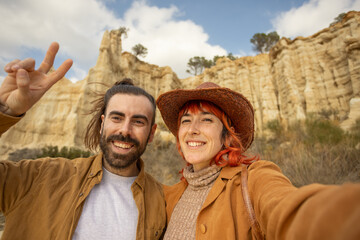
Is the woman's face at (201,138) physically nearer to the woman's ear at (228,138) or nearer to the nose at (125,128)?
the woman's ear at (228,138)

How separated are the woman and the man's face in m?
0.30

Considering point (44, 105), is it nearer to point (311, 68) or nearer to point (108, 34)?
point (108, 34)

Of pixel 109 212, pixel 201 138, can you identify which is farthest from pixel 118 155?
pixel 201 138

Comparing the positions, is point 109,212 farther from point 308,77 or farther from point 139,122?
point 308,77

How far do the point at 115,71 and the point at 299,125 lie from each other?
16.6 meters

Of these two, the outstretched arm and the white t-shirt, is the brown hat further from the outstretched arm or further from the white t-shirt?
the outstretched arm

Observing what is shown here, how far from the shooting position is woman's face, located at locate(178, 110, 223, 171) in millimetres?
1665

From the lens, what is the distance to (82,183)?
1.66m

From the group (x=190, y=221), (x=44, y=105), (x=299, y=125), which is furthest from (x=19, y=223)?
(x=44, y=105)

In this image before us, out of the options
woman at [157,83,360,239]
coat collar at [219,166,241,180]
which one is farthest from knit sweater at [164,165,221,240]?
coat collar at [219,166,241,180]

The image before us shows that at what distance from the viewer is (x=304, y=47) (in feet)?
55.4

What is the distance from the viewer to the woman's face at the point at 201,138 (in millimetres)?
1665

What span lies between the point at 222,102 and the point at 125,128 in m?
1.00

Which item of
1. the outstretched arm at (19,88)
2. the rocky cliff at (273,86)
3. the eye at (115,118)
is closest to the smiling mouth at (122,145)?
the eye at (115,118)
